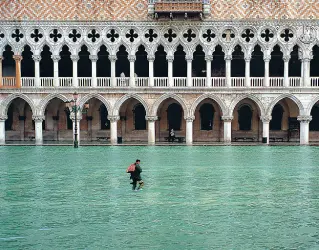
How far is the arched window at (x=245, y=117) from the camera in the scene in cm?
3484

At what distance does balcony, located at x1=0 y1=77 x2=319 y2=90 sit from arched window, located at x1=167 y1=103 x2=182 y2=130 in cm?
282

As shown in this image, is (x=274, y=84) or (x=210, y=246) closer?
(x=210, y=246)

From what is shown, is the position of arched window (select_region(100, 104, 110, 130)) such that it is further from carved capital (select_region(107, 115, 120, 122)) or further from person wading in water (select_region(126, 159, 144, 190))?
person wading in water (select_region(126, 159, 144, 190))

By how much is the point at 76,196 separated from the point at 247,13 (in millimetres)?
20126

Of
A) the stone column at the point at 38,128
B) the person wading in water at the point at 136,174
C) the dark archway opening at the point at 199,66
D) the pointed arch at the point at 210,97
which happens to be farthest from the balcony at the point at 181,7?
the person wading in water at the point at 136,174

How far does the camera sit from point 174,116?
115 feet

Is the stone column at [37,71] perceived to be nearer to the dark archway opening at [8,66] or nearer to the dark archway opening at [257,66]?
the dark archway opening at [8,66]

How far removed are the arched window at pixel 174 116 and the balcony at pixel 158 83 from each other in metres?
2.82

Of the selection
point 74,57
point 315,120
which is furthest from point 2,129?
point 315,120

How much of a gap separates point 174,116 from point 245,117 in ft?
14.2

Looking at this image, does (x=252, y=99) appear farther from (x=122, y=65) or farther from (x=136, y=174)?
(x=136, y=174)

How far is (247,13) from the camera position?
31.5 m

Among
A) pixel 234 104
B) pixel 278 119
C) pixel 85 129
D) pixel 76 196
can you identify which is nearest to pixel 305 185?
pixel 76 196

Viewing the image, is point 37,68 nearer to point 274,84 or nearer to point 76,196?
point 274,84
